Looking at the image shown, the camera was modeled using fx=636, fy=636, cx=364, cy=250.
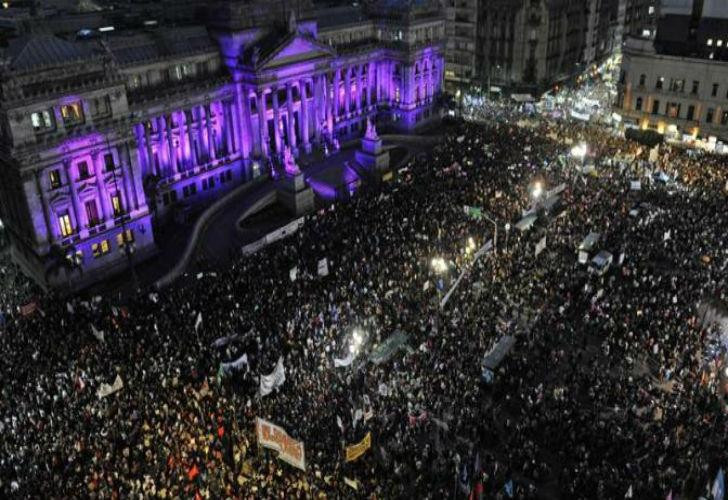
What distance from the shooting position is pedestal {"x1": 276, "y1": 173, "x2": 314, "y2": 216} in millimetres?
58500

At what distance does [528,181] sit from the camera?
2219 inches

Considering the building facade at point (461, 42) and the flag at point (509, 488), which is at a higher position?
the building facade at point (461, 42)

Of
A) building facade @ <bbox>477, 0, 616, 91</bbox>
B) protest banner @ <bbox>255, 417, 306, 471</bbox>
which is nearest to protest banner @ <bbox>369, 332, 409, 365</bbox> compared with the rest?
protest banner @ <bbox>255, 417, 306, 471</bbox>

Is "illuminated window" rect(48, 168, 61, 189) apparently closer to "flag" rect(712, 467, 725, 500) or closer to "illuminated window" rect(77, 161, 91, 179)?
"illuminated window" rect(77, 161, 91, 179)

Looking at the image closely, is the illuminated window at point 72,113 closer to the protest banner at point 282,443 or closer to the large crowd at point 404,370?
the large crowd at point 404,370

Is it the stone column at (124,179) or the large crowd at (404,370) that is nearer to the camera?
the large crowd at (404,370)

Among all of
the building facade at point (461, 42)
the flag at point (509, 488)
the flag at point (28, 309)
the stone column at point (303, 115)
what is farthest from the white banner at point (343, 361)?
the building facade at point (461, 42)

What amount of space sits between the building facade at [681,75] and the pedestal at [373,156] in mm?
30056

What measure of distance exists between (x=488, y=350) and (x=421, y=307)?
17.7 ft

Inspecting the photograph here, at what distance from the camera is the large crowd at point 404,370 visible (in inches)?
1056

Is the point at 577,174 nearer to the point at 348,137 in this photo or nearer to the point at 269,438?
the point at 348,137

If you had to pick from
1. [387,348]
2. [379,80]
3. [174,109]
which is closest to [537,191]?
[387,348]

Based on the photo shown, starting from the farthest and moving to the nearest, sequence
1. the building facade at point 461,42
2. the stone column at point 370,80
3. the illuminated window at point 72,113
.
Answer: the building facade at point 461,42 < the stone column at point 370,80 < the illuminated window at point 72,113

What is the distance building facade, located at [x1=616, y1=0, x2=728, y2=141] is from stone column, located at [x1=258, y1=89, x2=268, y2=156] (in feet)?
138
